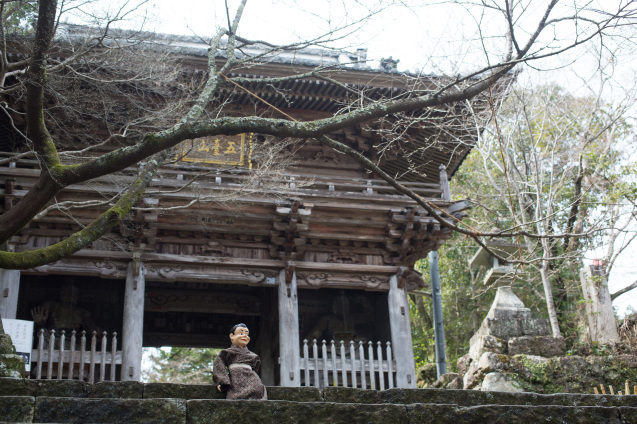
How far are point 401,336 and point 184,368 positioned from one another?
47.7ft

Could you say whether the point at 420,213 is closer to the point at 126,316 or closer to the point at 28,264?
the point at 126,316

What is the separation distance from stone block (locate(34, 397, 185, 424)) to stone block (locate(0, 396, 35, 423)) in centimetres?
6

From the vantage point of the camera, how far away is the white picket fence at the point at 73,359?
10.5 m

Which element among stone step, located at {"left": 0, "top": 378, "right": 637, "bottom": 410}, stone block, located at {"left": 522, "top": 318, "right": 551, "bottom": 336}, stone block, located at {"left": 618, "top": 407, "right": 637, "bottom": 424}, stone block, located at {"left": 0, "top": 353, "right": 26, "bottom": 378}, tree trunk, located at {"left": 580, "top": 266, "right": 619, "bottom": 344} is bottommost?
stone block, located at {"left": 618, "top": 407, "right": 637, "bottom": 424}

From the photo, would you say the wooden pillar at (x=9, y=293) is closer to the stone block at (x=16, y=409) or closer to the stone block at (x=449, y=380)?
the stone block at (x=16, y=409)

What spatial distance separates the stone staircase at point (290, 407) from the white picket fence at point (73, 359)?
4.94m

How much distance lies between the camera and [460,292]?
20.7m

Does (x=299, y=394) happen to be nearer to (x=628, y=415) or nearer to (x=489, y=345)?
(x=628, y=415)

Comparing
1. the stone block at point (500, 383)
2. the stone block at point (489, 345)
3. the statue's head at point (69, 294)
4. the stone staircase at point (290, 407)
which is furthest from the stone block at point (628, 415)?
the statue's head at point (69, 294)

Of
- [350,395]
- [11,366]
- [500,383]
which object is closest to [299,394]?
[350,395]

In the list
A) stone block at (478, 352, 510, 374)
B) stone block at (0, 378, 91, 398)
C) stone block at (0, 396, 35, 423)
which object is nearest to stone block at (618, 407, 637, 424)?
stone block at (0, 378, 91, 398)

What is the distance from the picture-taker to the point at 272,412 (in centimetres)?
526

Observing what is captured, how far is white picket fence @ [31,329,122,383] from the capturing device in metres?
10.5

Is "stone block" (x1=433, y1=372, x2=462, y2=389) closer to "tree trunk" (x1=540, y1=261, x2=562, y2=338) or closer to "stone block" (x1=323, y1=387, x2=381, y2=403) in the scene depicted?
"tree trunk" (x1=540, y1=261, x2=562, y2=338)
